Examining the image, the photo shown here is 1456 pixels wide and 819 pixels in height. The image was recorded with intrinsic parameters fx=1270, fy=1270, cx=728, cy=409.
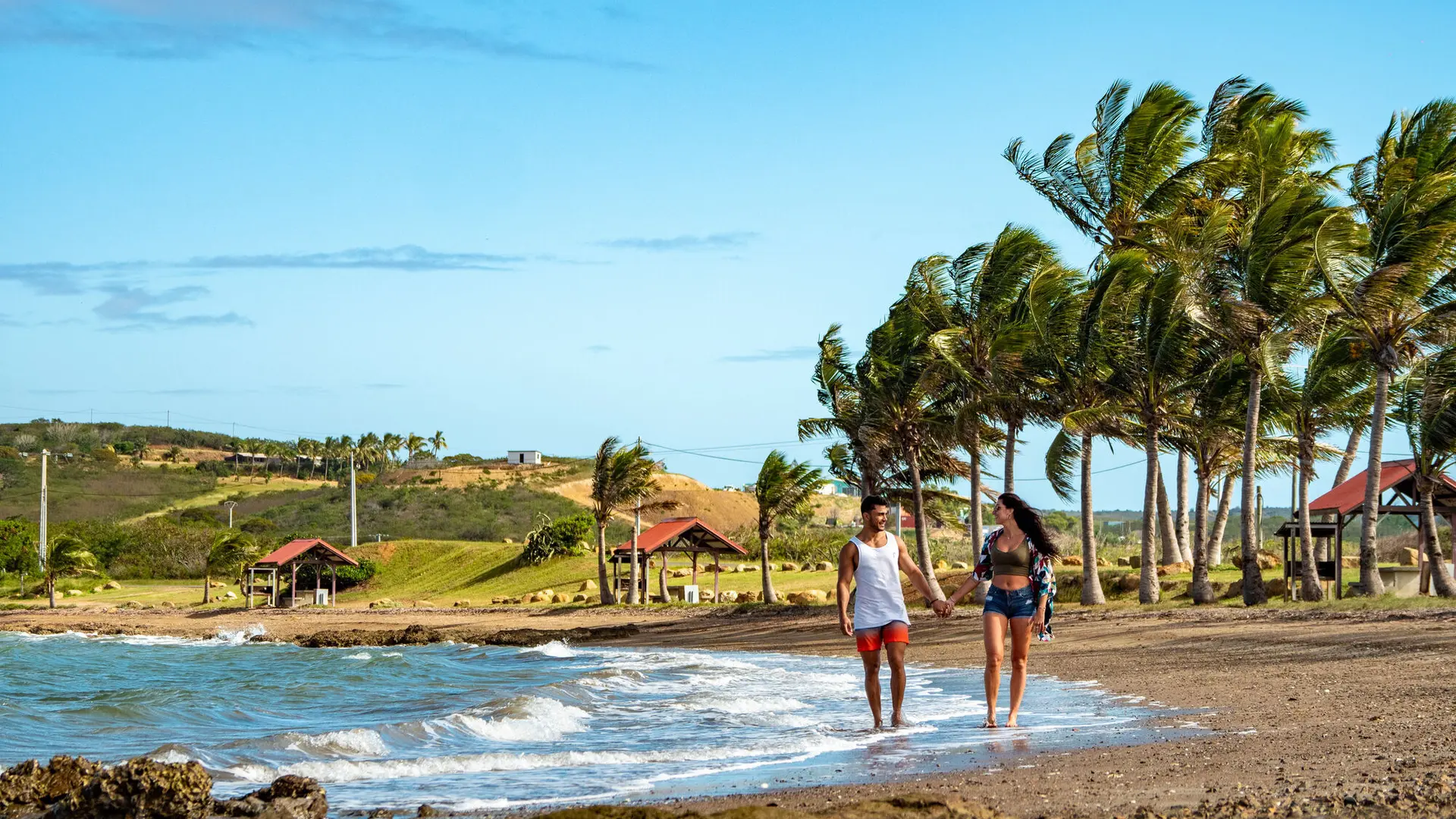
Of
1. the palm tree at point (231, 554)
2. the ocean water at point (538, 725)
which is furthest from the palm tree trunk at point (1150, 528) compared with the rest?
the palm tree at point (231, 554)

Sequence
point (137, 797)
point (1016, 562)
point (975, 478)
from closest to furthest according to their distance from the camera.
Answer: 1. point (137, 797)
2. point (1016, 562)
3. point (975, 478)

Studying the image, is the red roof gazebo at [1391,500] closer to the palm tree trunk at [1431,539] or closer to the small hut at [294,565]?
the palm tree trunk at [1431,539]

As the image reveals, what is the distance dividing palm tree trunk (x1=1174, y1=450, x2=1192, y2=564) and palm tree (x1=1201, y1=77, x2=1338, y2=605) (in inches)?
107

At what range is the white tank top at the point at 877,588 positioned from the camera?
9297mm

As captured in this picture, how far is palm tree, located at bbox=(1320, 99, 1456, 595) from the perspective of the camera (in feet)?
69.7

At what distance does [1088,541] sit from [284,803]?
21.9 metres

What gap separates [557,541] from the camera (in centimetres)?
5341

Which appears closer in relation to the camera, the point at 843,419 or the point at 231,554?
the point at 843,419

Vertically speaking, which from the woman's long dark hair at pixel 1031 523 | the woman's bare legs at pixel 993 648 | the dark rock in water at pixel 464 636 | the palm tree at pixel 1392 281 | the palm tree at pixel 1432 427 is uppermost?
the palm tree at pixel 1392 281

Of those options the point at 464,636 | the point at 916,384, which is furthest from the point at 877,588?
the point at 464,636

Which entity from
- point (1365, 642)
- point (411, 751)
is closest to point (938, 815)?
point (411, 751)

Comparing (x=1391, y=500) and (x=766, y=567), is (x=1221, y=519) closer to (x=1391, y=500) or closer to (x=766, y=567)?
(x=1391, y=500)

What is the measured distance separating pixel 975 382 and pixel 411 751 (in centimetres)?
2001

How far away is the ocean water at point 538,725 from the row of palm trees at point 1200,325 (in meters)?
8.43
